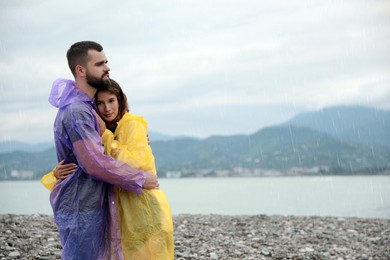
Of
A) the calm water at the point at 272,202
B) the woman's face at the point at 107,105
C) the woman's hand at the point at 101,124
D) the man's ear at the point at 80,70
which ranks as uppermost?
the man's ear at the point at 80,70

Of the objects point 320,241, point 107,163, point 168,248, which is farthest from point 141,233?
point 320,241

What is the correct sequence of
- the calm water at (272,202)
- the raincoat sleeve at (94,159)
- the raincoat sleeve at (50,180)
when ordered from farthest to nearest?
1. the calm water at (272,202)
2. the raincoat sleeve at (50,180)
3. the raincoat sleeve at (94,159)

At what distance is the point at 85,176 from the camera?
4.27m

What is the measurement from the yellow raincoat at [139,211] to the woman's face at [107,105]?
175mm

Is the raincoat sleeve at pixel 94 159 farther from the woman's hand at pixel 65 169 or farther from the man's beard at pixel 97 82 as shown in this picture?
the man's beard at pixel 97 82

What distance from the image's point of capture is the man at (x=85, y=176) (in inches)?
161

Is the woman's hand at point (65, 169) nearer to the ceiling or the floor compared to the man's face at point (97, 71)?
nearer to the floor

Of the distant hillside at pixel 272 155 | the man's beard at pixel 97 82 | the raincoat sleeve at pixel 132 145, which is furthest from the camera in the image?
the distant hillside at pixel 272 155

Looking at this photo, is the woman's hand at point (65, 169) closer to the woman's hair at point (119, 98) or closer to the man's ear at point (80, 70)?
the woman's hair at point (119, 98)

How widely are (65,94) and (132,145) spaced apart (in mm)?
718

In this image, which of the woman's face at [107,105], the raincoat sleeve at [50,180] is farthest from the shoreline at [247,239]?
the woman's face at [107,105]

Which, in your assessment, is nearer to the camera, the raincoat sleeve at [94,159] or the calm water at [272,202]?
the raincoat sleeve at [94,159]

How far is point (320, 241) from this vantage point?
11992mm

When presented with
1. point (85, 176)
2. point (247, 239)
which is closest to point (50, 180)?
point (85, 176)
